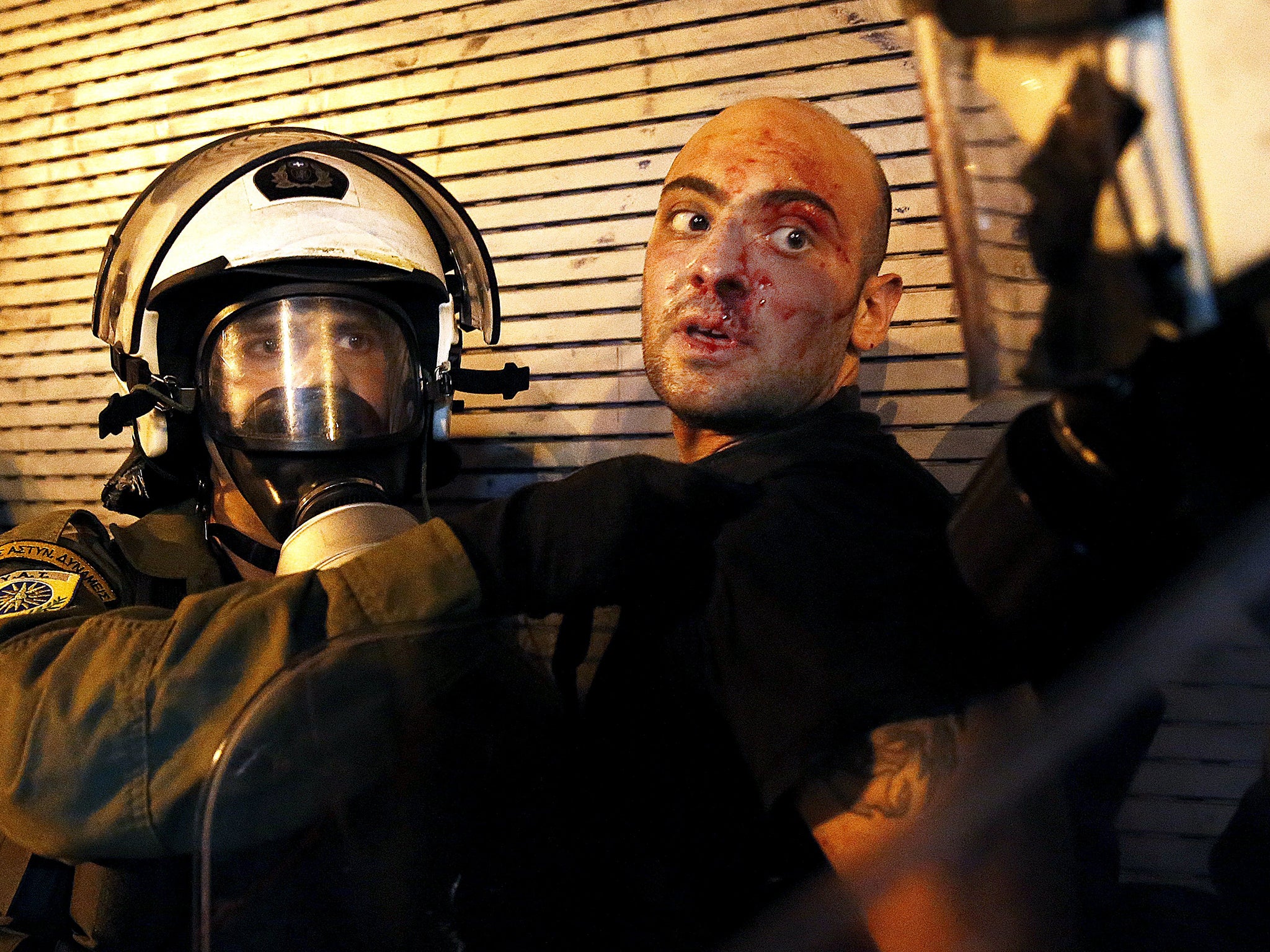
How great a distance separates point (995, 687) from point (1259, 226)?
1.79 feet

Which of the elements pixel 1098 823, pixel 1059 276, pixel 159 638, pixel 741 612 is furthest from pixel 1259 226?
pixel 159 638

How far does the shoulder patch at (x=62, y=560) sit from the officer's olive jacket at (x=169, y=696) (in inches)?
34.8

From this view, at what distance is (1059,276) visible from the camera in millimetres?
843

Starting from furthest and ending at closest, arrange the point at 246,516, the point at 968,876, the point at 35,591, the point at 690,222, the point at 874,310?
the point at 246,516 → the point at 874,310 → the point at 690,222 → the point at 35,591 → the point at 968,876

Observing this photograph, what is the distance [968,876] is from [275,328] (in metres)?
2.33

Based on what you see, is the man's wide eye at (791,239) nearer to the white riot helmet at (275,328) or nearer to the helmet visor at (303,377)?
the white riot helmet at (275,328)

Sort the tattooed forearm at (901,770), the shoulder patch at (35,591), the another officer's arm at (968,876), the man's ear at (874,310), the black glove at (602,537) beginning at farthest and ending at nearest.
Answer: the man's ear at (874,310) < the shoulder patch at (35,591) < the black glove at (602,537) < the tattooed forearm at (901,770) < the another officer's arm at (968,876)

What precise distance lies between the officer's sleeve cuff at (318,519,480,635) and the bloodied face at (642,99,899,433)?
3.17 feet

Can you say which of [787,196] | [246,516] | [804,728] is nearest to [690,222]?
[787,196]

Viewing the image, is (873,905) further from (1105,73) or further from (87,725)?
(87,725)

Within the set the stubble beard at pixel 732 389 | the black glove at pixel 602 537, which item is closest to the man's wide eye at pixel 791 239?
the stubble beard at pixel 732 389

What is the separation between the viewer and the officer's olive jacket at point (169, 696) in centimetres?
135

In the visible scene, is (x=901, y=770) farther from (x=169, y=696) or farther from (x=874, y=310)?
(x=874, y=310)

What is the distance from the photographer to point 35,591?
2.12 metres
